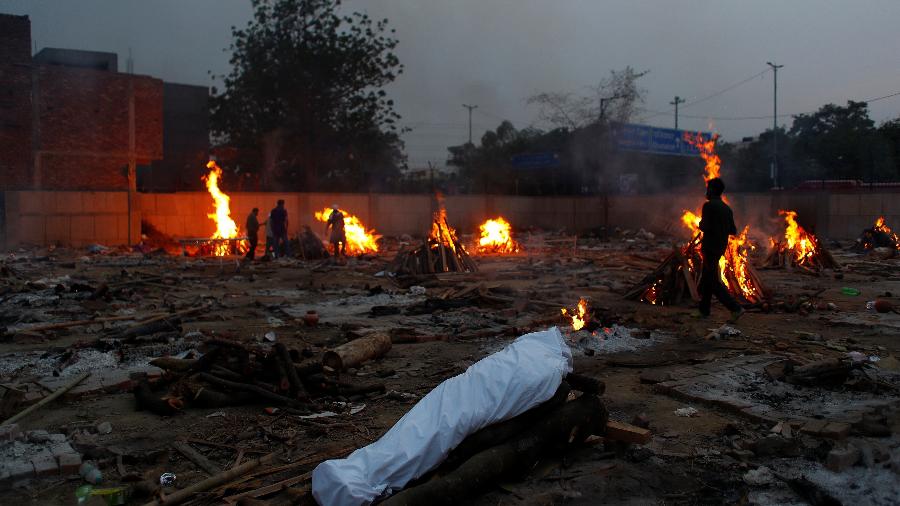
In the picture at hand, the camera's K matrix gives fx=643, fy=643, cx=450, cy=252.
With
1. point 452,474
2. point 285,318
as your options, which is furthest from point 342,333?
point 452,474

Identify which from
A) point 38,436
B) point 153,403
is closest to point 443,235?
point 153,403

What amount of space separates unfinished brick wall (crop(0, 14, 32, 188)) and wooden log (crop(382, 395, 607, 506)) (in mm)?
30141

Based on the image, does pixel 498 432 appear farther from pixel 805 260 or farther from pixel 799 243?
pixel 799 243

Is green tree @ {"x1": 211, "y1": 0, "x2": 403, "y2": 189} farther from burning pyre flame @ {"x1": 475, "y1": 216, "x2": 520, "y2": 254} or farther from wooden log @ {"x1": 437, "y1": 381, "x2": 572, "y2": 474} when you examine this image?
wooden log @ {"x1": 437, "y1": 381, "x2": 572, "y2": 474}

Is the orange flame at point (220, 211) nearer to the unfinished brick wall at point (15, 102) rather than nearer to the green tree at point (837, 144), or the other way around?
the unfinished brick wall at point (15, 102)

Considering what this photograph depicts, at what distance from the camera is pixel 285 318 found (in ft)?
32.7

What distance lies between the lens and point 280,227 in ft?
62.5

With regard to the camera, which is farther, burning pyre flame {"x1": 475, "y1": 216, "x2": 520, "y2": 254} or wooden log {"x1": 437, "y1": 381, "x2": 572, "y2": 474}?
burning pyre flame {"x1": 475, "y1": 216, "x2": 520, "y2": 254}

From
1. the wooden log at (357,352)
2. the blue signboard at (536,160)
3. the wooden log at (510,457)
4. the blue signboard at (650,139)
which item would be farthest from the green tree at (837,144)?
the wooden log at (510,457)

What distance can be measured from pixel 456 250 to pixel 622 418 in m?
10.1

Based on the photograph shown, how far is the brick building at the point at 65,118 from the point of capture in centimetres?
2722

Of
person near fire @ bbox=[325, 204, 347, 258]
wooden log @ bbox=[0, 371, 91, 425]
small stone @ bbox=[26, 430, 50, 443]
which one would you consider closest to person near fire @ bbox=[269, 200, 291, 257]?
person near fire @ bbox=[325, 204, 347, 258]

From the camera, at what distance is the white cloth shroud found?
132 inches

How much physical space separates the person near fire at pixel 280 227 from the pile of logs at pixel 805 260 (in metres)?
13.1
